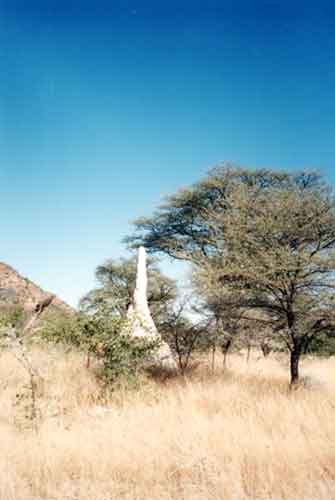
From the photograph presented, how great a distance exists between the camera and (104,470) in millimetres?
3838

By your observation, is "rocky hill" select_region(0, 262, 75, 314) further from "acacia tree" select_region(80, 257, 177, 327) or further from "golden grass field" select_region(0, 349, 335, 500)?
"golden grass field" select_region(0, 349, 335, 500)

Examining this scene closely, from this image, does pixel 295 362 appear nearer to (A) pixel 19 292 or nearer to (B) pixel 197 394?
(B) pixel 197 394

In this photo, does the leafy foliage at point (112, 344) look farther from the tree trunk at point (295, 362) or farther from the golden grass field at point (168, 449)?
the tree trunk at point (295, 362)

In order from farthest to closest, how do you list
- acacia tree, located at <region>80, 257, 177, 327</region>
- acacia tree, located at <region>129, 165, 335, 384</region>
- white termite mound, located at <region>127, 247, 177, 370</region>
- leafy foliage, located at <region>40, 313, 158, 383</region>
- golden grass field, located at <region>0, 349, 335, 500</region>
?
acacia tree, located at <region>80, 257, 177, 327</region>
white termite mound, located at <region>127, 247, 177, 370</region>
acacia tree, located at <region>129, 165, 335, 384</region>
leafy foliage, located at <region>40, 313, 158, 383</region>
golden grass field, located at <region>0, 349, 335, 500</region>

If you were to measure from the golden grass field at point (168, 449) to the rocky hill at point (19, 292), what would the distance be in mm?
16226

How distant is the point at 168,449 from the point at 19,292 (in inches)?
1022

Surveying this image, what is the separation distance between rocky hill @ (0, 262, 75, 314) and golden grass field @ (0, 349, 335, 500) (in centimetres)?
1623

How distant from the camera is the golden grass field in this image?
3.47m

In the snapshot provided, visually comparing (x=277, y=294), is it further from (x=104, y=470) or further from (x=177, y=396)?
(x=104, y=470)

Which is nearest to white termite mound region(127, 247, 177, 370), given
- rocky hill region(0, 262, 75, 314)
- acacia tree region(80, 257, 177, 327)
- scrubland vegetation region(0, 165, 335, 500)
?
scrubland vegetation region(0, 165, 335, 500)

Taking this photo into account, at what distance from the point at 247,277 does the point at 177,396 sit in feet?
12.1

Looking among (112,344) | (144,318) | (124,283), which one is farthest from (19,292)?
(112,344)

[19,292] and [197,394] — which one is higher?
[19,292]

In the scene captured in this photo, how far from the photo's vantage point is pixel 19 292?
27547 mm
